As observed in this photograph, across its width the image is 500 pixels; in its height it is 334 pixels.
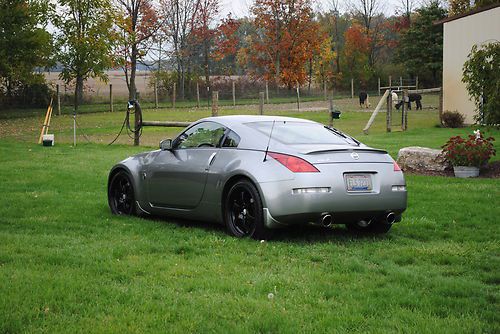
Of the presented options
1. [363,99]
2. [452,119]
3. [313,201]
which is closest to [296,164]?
[313,201]

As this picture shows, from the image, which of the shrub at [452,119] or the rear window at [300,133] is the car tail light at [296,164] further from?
the shrub at [452,119]

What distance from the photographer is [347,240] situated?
27.7 ft

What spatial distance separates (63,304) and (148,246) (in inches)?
93.5

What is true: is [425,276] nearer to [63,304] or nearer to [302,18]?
[63,304]

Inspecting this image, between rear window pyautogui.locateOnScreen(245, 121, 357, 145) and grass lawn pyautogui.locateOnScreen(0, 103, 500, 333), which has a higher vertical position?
rear window pyautogui.locateOnScreen(245, 121, 357, 145)

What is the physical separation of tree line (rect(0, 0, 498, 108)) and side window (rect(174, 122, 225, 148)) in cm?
3184

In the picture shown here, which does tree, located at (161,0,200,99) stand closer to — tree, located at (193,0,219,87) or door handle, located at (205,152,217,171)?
tree, located at (193,0,219,87)

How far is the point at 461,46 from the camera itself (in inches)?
1252

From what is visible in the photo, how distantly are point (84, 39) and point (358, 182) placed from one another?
132 feet

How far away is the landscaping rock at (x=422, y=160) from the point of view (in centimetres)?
1526

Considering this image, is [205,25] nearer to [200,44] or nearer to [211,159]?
[200,44]

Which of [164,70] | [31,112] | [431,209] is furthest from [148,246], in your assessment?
[164,70]

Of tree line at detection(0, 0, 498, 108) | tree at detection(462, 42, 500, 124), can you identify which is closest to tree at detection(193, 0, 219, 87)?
tree line at detection(0, 0, 498, 108)

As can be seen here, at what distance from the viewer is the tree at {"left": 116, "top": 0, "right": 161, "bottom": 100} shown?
1995 inches
